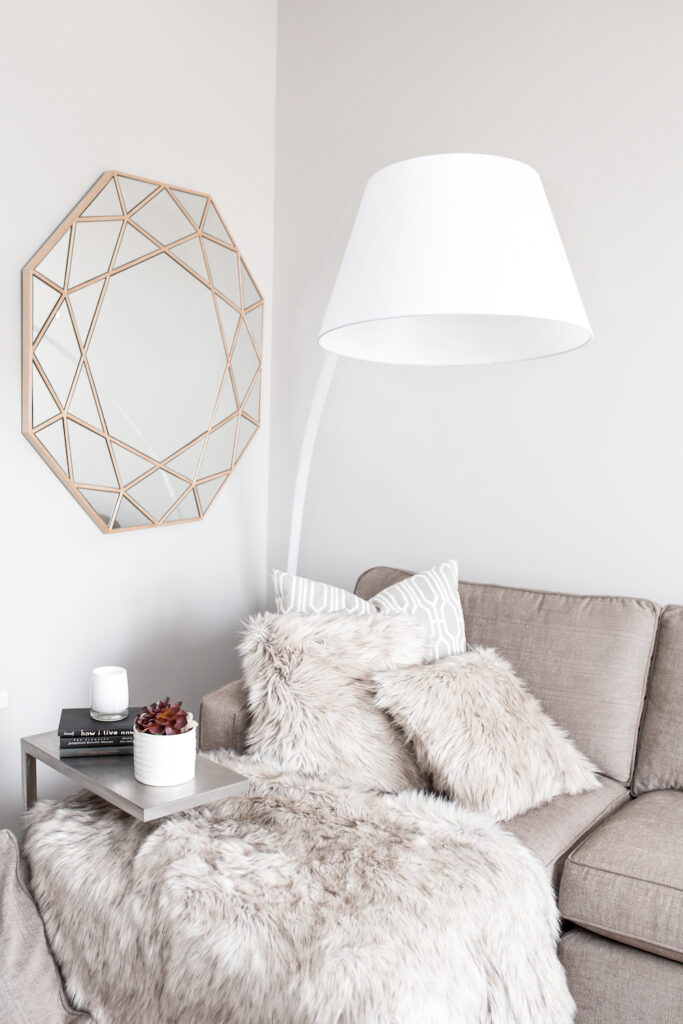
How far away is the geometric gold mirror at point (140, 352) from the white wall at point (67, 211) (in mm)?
60

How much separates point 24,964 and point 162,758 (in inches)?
16.4

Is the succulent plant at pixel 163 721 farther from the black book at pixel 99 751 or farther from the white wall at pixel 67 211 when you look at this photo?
the white wall at pixel 67 211

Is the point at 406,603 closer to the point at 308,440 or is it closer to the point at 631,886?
the point at 631,886

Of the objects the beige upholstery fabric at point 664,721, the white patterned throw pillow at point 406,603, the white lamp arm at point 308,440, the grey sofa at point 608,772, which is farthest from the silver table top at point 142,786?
the white lamp arm at point 308,440

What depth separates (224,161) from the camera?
2.89 meters

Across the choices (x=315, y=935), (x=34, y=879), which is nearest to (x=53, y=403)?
(x=34, y=879)

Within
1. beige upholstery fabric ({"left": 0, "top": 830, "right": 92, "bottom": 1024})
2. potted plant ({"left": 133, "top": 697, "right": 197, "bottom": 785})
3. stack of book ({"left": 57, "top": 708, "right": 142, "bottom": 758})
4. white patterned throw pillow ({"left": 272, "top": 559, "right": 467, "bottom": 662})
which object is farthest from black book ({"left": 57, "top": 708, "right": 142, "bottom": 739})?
white patterned throw pillow ({"left": 272, "top": 559, "right": 467, "bottom": 662})

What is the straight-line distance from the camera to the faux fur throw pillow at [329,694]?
1.86 metres

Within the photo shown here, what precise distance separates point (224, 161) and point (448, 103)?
30.7 inches

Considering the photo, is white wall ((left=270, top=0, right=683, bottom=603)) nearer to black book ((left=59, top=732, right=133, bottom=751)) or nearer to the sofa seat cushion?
the sofa seat cushion

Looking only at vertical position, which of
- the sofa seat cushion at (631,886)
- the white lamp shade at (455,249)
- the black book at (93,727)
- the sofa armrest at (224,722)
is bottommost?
A: the sofa seat cushion at (631,886)

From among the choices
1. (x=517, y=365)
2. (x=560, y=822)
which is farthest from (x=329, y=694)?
(x=517, y=365)

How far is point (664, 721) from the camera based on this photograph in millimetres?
2035

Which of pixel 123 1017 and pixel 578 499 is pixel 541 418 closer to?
pixel 578 499
